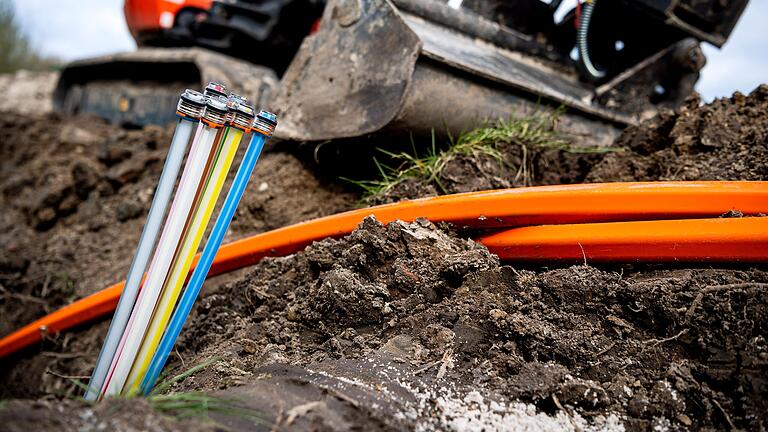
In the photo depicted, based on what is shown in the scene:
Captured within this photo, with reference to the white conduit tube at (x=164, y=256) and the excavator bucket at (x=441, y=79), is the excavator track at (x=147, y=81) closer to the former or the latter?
the excavator bucket at (x=441, y=79)

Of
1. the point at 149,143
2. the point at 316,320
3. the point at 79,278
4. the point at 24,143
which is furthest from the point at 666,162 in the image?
the point at 24,143

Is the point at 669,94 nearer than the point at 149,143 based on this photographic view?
Yes

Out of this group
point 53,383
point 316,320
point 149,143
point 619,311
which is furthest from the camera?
point 149,143

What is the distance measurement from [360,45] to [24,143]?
3007 millimetres

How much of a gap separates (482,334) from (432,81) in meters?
1.06

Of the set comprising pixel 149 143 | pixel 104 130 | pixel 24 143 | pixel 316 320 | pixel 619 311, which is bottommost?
pixel 24 143

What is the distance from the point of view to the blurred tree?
458 inches

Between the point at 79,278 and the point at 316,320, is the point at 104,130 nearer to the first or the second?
the point at 79,278

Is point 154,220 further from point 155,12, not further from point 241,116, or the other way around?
point 155,12

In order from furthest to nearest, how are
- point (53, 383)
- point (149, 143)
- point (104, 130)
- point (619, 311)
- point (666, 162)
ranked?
1. point (104, 130)
2. point (149, 143)
3. point (53, 383)
4. point (666, 162)
5. point (619, 311)

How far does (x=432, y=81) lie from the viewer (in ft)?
7.04

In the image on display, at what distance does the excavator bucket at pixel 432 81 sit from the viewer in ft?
7.04

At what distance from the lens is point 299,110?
2.45 m

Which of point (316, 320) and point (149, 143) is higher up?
point (316, 320)
